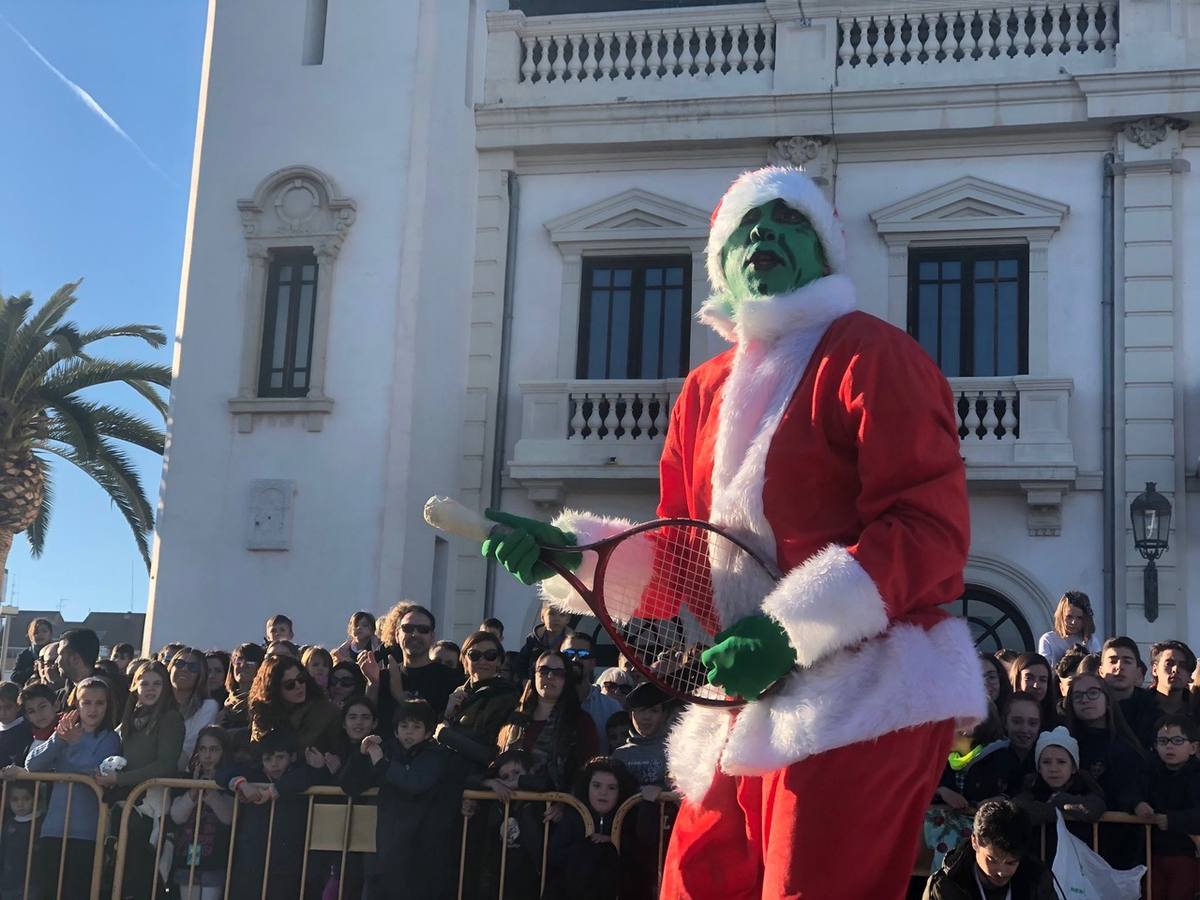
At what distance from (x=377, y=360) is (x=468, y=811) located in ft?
24.3

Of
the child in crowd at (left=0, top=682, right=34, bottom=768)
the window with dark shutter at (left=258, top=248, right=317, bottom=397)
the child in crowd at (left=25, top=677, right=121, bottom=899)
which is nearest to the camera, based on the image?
the child in crowd at (left=25, top=677, right=121, bottom=899)

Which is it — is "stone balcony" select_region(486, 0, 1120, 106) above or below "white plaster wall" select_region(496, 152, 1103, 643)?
above

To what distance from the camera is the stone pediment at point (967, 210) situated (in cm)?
1368

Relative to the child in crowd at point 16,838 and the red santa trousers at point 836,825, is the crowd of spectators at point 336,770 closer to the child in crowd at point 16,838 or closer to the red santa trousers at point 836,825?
the child in crowd at point 16,838

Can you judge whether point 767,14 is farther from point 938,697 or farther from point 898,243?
point 938,697

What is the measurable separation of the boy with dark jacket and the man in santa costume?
3.30m

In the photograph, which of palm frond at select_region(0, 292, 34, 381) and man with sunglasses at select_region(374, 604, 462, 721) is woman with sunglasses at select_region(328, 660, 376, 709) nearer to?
man with sunglasses at select_region(374, 604, 462, 721)

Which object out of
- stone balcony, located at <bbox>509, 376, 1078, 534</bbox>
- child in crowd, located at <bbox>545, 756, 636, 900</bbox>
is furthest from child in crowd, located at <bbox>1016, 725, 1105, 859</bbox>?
stone balcony, located at <bbox>509, 376, 1078, 534</bbox>

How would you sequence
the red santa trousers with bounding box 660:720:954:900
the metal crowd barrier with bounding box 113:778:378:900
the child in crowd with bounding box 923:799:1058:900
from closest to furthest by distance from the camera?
1. the red santa trousers with bounding box 660:720:954:900
2. the child in crowd with bounding box 923:799:1058:900
3. the metal crowd barrier with bounding box 113:778:378:900

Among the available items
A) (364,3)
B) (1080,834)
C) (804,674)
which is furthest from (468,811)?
(364,3)

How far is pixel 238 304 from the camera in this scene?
14.3 m

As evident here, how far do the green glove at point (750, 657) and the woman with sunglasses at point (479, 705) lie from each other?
A: 158 inches

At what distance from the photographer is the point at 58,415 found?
18.3 meters

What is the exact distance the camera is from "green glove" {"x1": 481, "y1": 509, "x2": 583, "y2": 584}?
355 centimetres
